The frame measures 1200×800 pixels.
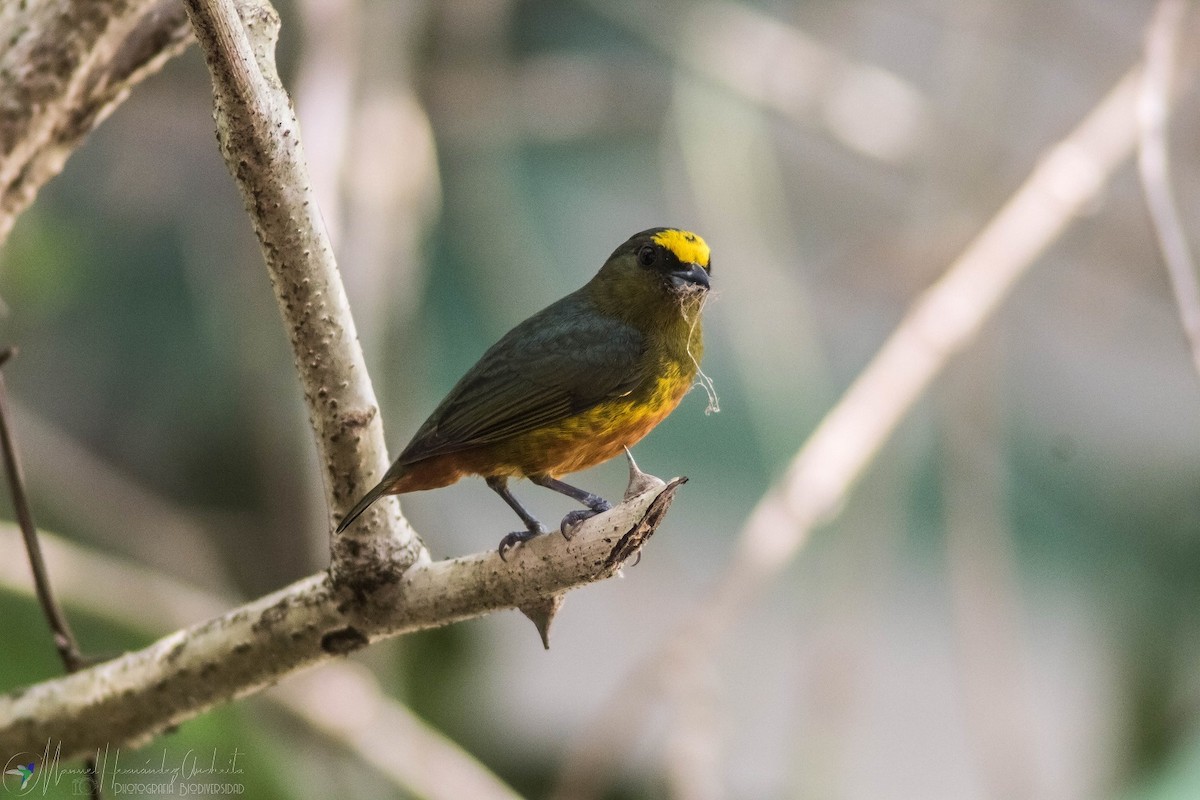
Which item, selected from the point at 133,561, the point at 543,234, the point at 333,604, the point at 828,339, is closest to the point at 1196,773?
the point at 828,339

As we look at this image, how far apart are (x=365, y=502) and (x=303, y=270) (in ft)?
1.09

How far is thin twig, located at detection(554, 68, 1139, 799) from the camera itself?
286 centimetres

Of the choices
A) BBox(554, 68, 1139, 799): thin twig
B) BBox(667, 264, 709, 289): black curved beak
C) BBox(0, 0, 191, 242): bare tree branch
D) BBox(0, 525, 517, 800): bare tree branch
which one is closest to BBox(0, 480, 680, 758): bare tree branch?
BBox(667, 264, 709, 289): black curved beak

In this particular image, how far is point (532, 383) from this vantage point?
6.60 ft

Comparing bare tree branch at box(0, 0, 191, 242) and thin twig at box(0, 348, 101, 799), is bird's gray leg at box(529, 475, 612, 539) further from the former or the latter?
bare tree branch at box(0, 0, 191, 242)

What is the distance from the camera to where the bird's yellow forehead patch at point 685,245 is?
2092mm

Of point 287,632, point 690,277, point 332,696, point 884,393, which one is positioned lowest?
point 332,696

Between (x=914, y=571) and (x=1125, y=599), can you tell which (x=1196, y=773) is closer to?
(x=1125, y=599)

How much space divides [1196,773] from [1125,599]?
3.06 ft

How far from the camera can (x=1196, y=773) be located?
3.69 metres

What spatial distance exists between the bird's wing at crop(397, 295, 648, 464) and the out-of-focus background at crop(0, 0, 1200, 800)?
1.33 meters

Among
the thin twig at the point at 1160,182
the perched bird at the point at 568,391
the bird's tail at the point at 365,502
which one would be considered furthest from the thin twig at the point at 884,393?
the bird's tail at the point at 365,502

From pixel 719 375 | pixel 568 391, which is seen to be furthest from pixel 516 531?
pixel 719 375

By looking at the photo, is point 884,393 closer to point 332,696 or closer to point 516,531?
point 516,531
